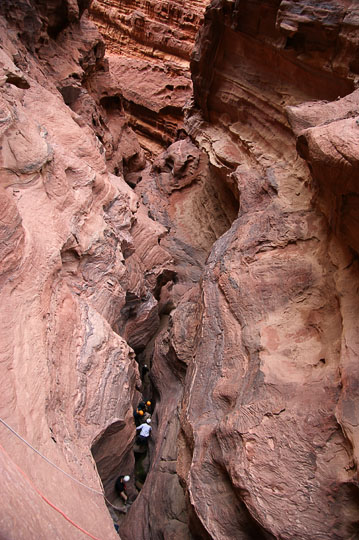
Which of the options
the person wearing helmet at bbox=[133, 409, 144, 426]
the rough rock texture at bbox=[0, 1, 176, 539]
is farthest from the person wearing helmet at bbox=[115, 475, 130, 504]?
the person wearing helmet at bbox=[133, 409, 144, 426]

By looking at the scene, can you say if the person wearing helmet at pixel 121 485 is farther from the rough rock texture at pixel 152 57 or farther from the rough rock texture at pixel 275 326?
the rough rock texture at pixel 152 57

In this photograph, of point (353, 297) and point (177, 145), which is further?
point (177, 145)

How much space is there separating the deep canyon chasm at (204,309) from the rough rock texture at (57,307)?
0.02 m

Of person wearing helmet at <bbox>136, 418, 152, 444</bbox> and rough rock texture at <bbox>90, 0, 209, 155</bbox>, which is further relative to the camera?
rough rock texture at <bbox>90, 0, 209, 155</bbox>

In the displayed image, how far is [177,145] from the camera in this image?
32.5 feet

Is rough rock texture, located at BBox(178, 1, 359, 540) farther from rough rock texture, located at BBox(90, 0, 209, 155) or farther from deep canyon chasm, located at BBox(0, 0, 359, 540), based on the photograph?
rough rock texture, located at BBox(90, 0, 209, 155)

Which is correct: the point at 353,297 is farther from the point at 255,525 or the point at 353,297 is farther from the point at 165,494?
the point at 165,494

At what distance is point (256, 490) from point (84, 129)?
5623mm

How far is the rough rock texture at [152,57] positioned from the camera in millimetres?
12195

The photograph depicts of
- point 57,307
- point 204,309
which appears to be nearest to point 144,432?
point 204,309

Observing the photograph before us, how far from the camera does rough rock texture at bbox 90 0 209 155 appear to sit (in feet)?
40.0

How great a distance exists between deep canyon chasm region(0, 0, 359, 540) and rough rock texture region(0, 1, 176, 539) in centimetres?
2

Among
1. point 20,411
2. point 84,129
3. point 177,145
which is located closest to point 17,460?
point 20,411

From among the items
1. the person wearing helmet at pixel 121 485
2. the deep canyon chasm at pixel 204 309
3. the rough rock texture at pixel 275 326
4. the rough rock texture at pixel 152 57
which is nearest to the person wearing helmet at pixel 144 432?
the deep canyon chasm at pixel 204 309
